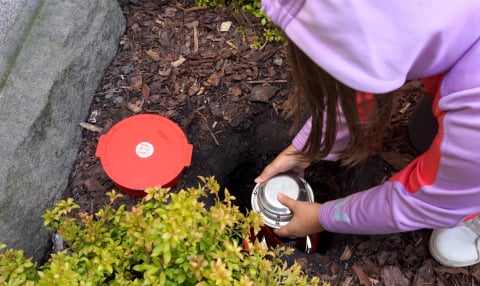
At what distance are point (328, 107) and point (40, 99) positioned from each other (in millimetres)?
991

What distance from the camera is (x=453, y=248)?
162 cm

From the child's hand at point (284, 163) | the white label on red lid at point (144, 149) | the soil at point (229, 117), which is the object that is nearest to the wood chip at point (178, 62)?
the soil at point (229, 117)

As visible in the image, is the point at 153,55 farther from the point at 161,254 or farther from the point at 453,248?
the point at 453,248

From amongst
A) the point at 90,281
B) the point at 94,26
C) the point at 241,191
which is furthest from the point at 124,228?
the point at 94,26

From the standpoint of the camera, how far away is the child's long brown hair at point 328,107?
3.19 ft

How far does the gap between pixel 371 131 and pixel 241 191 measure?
76cm

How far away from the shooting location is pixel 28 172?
1.52 meters

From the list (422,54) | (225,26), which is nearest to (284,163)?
(225,26)

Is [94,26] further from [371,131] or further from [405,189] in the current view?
[405,189]

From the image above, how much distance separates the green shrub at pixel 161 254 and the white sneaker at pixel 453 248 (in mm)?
803

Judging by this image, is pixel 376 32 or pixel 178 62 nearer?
pixel 376 32

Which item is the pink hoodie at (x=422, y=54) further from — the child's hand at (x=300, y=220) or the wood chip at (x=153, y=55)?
the wood chip at (x=153, y=55)

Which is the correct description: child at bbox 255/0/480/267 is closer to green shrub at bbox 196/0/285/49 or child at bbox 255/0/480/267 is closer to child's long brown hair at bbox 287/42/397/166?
child's long brown hair at bbox 287/42/397/166

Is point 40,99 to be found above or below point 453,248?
above
